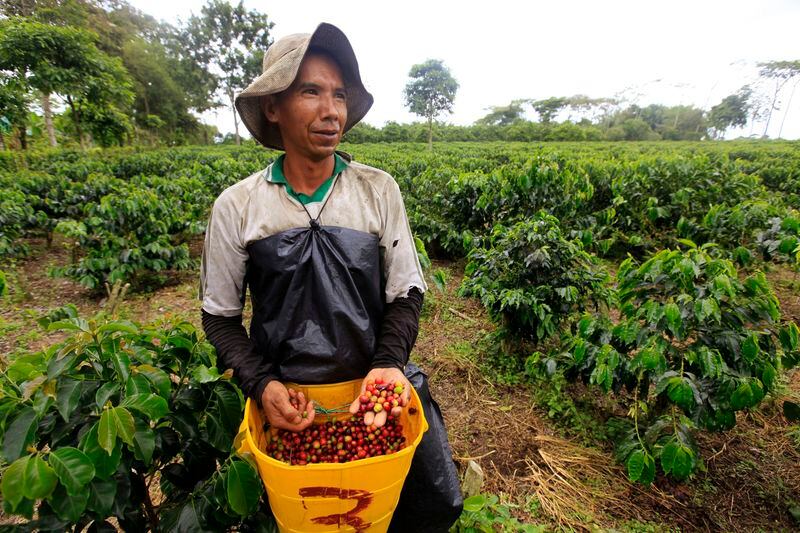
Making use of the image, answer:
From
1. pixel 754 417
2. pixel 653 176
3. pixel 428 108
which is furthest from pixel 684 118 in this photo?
pixel 754 417

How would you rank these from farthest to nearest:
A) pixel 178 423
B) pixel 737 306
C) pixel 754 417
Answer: pixel 754 417, pixel 737 306, pixel 178 423

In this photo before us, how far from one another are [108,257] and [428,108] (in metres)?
34.0

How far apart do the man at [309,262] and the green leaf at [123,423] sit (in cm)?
43

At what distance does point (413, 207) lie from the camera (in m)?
6.60

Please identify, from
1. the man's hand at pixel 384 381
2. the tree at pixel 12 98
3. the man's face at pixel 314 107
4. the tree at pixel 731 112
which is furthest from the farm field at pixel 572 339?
the tree at pixel 731 112

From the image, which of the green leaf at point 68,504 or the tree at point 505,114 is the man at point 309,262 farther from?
the tree at point 505,114

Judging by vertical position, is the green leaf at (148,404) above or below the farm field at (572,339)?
above

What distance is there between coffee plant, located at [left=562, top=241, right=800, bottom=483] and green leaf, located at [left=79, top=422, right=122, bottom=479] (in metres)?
2.19

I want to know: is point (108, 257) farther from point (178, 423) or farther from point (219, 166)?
point (178, 423)

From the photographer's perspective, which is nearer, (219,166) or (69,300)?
(69,300)

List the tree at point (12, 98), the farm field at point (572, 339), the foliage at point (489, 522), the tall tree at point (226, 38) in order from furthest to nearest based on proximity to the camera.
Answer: the tall tree at point (226, 38)
the tree at point (12, 98)
the farm field at point (572, 339)
the foliage at point (489, 522)

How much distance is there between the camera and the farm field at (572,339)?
1.91 metres

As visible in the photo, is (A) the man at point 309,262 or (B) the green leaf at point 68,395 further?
(A) the man at point 309,262

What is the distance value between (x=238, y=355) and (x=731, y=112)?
6980cm
